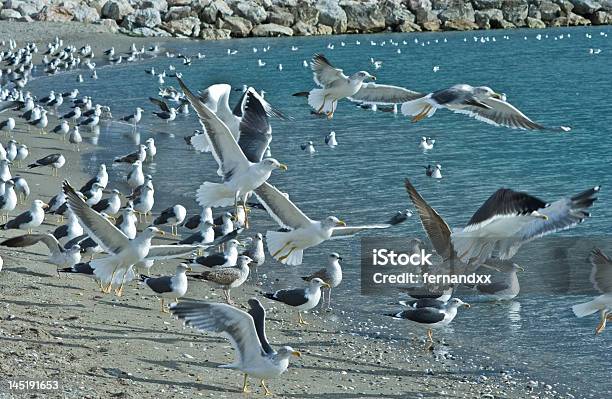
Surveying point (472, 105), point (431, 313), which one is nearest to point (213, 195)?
point (431, 313)

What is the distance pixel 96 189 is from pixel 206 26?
4111 centimetres

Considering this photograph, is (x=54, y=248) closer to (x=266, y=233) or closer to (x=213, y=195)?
(x=213, y=195)

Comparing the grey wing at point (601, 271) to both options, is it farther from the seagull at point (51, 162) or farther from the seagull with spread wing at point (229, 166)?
the seagull at point (51, 162)

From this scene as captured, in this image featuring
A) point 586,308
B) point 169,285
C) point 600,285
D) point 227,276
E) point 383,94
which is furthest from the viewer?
point 383,94

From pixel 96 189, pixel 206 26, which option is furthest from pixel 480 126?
pixel 206 26

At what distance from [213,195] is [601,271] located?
3769mm

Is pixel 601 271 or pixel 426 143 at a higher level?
pixel 601 271

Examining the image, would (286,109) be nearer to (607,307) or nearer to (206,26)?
(607,307)

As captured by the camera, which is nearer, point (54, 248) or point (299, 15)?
point (54, 248)

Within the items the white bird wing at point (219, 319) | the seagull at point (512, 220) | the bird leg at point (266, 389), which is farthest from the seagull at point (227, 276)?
the white bird wing at point (219, 319)

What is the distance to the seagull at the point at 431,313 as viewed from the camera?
32.1ft

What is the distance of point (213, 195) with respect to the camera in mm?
10336

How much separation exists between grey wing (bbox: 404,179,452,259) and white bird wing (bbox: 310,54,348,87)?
81.1 inches

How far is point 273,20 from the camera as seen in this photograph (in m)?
57.4
